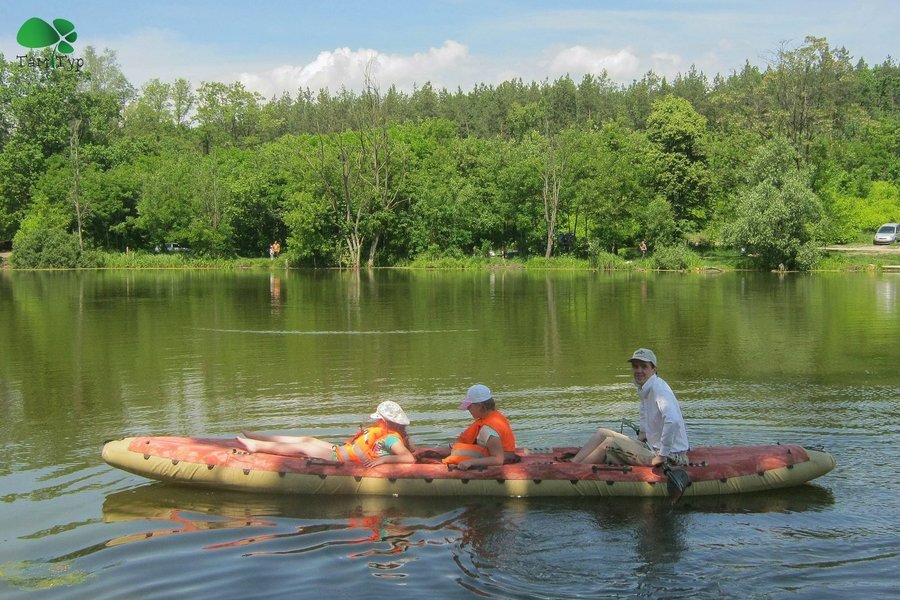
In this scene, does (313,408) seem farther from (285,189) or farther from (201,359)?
(285,189)

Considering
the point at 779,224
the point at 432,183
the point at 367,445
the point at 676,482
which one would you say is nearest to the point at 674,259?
the point at 779,224

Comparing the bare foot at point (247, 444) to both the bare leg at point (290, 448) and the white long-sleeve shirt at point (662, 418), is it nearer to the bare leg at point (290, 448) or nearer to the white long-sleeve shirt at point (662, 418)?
the bare leg at point (290, 448)

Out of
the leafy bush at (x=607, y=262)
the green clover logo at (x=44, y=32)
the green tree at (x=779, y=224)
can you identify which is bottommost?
the leafy bush at (x=607, y=262)

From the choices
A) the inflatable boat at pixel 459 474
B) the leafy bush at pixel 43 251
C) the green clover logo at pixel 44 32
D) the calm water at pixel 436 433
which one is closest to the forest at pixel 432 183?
the leafy bush at pixel 43 251

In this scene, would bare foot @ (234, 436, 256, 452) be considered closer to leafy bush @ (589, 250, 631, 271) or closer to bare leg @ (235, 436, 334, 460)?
bare leg @ (235, 436, 334, 460)

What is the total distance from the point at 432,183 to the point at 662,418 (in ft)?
248

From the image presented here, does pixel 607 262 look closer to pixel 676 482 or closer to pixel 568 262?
pixel 568 262

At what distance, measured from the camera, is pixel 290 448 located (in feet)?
42.1

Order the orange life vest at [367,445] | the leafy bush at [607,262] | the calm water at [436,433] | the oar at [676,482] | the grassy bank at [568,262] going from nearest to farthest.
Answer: the calm water at [436,433]
the oar at [676,482]
the orange life vest at [367,445]
the grassy bank at [568,262]
the leafy bush at [607,262]

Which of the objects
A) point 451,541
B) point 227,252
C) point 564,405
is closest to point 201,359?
point 564,405

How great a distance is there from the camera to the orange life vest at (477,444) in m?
12.5

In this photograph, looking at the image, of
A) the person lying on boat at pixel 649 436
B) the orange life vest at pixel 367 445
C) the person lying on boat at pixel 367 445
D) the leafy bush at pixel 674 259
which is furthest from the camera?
the leafy bush at pixel 674 259

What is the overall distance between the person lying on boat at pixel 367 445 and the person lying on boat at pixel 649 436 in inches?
97.0

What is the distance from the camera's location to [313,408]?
1780cm
